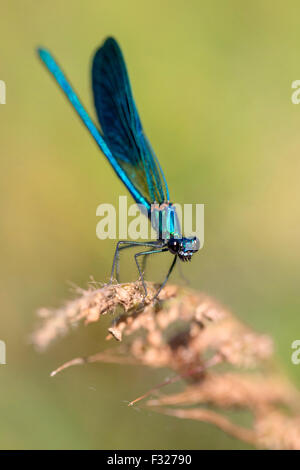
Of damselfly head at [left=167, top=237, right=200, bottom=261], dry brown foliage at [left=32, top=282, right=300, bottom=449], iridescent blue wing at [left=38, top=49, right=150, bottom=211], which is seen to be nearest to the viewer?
dry brown foliage at [left=32, top=282, right=300, bottom=449]

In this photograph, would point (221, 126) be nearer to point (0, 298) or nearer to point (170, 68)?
point (170, 68)

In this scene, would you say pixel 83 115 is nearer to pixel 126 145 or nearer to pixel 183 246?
pixel 126 145

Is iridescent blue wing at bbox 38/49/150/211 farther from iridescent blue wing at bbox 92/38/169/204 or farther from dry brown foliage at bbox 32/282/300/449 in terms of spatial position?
dry brown foliage at bbox 32/282/300/449

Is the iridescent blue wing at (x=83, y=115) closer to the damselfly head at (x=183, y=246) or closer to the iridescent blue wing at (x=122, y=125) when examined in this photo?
the iridescent blue wing at (x=122, y=125)

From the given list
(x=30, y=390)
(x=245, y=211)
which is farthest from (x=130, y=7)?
(x=30, y=390)

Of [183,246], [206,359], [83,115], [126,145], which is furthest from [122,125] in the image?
[206,359]

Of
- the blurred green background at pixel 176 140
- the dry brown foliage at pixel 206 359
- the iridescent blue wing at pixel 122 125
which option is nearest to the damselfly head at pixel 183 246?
the iridescent blue wing at pixel 122 125

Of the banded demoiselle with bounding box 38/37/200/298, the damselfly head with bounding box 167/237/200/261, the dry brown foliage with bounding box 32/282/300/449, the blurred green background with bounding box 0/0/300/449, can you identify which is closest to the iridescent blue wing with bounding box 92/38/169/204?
the banded demoiselle with bounding box 38/37/200/298

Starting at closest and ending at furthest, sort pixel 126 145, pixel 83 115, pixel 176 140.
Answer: pixel 83 115 → pixel 126 145 → pixel 176 140
